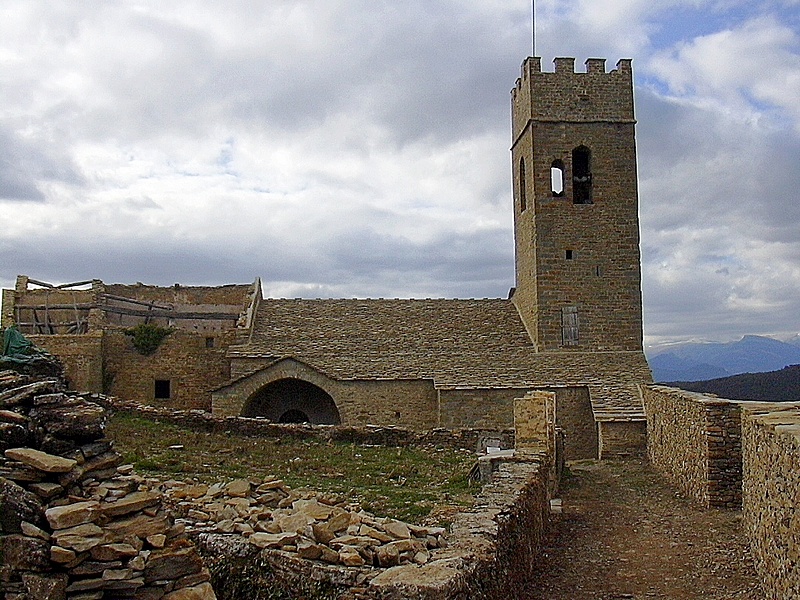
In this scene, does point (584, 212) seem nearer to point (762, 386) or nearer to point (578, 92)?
point (578, 92)

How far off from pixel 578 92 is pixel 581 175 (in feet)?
9.01

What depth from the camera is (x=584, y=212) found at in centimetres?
2566

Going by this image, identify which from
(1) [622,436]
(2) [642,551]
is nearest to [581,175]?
(1) [622,436]

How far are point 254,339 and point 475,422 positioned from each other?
24.9ft

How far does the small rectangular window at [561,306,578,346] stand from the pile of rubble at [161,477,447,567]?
58.7 ft

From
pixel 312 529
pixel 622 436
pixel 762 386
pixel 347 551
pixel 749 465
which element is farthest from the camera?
pixel 762 386

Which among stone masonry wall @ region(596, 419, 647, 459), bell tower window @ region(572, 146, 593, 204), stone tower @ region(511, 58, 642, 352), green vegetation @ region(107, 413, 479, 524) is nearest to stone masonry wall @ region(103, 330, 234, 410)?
green vegetation @ region(107, 413, 479, 524)

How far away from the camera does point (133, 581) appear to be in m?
4.83

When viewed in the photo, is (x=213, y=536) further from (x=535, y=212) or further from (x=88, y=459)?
(x=535, y=212)

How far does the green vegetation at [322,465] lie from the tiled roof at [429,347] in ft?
22.4

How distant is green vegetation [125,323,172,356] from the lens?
24.9 m

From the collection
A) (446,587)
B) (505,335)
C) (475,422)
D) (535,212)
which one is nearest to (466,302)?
(505,335)

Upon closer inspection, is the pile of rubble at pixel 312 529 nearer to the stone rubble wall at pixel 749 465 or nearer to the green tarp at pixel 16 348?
the stone rubble wall at pixel 749 465

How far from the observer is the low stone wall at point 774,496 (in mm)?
6699
